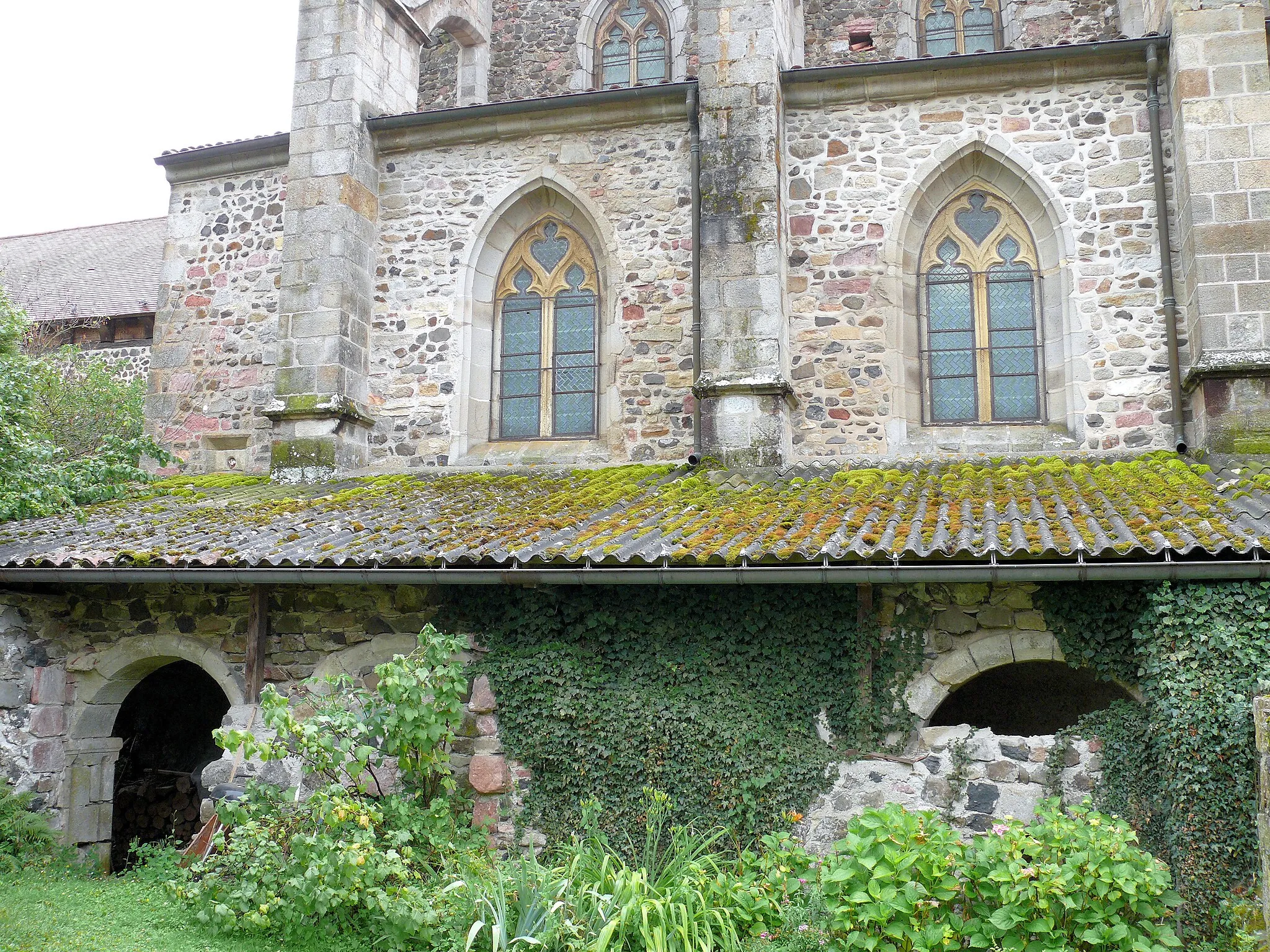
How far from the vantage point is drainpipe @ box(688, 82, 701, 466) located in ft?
30.0

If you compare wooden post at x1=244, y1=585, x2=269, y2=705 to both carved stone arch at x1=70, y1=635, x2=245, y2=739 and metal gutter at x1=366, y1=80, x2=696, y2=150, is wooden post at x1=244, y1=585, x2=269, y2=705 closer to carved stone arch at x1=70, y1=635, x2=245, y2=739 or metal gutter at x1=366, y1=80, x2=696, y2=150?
carved stone arch at x1=70, y1=635, x2=245, y2=739

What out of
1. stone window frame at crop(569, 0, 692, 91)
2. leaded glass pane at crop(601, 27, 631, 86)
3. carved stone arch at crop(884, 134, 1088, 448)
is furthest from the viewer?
leaded glass pane at crop(601, 27, 631, 86)

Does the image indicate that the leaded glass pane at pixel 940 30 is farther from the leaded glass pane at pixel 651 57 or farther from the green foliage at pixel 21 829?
the green foliage at pixel 21 829

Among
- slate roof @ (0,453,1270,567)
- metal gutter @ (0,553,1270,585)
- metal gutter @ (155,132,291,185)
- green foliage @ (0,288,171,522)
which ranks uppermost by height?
metal gutter @ (155,132,291,185)

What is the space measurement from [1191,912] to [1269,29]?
7190 mm

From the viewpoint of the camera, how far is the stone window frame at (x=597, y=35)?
12.6m

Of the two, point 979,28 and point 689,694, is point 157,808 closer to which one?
point 689,694

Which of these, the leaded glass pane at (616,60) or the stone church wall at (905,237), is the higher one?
the leaded glass pane at (616,60)

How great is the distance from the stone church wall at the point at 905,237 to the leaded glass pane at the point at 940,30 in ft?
9.76

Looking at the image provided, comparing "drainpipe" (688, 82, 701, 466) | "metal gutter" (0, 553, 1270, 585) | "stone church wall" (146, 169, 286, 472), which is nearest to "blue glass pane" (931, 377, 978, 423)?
"drainpipe" (688, 82, 701, 466)

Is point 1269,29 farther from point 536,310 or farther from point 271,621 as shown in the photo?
point 271,621

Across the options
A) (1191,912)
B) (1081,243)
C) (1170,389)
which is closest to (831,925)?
(1191,912)

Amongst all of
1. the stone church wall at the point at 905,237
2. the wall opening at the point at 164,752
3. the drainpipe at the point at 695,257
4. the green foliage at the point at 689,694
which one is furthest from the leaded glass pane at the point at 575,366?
the wall opening at the point at 164,752

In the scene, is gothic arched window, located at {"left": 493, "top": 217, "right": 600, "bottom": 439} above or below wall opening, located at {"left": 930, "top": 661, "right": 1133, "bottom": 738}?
above
